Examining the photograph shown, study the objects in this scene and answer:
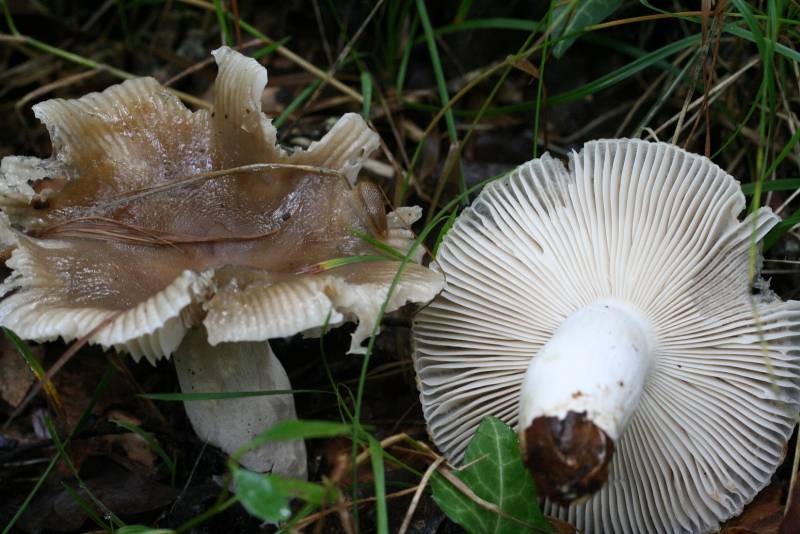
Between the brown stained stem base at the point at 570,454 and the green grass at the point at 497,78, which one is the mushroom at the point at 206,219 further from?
the brown stained stem base at the point at 570,454

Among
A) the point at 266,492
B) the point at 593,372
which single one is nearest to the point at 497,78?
the point at 593,372

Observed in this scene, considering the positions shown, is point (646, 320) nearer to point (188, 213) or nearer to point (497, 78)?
point (188, 213)

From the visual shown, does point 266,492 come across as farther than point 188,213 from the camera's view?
No

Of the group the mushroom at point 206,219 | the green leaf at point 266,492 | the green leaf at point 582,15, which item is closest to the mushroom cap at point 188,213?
the mushroom at point 206,219

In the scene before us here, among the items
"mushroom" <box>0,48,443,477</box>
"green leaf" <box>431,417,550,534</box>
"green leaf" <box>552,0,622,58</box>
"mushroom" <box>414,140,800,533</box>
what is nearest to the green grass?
"green leaf" <box>552,0,622,58</box>

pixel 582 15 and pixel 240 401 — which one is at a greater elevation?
pixel 582 15

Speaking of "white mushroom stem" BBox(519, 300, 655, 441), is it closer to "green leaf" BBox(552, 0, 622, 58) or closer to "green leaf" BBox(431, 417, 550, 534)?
"green leaf" BBox(431, 417, 550, 534)

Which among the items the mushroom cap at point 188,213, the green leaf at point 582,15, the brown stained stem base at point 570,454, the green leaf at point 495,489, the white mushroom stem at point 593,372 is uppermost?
the green leaf at point 582,15

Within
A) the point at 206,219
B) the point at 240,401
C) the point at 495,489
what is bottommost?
the point at 495,489

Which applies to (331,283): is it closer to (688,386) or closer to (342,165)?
(342,165)
